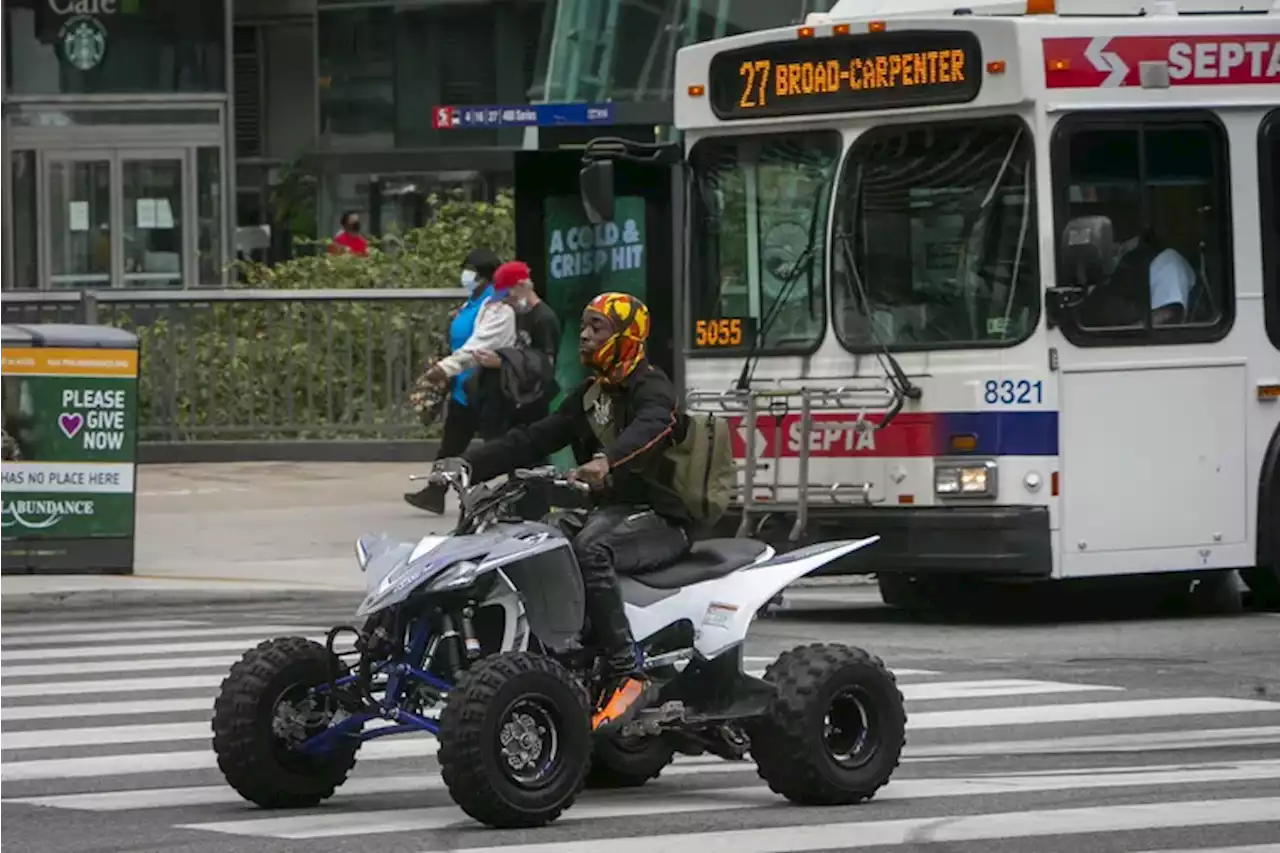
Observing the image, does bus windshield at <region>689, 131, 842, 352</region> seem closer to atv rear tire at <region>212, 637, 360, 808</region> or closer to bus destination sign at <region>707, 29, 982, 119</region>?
bus destination sign at <region>707, 29, 982, 119</region>

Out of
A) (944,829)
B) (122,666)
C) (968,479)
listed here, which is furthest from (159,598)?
(944,829)

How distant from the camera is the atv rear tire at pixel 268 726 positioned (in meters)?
8.89

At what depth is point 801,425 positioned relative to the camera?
14.9 m

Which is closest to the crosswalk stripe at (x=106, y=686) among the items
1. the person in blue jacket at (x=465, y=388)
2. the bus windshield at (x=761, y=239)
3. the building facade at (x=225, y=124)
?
the bus windshield at (x=761, y=239)

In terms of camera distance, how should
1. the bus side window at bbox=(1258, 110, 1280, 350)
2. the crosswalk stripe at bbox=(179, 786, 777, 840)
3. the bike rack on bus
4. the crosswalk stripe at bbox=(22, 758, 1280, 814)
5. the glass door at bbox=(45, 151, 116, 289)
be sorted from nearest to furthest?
the crosswalk stripe at bbox=(179, 786, 777, 840) < the crosswalk stripe at bbox=(22, 758, 1280, 814) < the bike rack on bus < the bus side window at bbox=(1258, 110, 1280, 350) < the glass door at bbox=(45, 151, 116, 289)

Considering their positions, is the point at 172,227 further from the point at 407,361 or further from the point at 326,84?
the point at 407,361

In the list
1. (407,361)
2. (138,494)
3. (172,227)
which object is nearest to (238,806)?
A: (138,494)

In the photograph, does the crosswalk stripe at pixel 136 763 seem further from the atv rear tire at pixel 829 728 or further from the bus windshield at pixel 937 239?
the bus windshield at pixel 937 239

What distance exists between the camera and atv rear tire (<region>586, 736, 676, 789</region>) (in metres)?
9.59

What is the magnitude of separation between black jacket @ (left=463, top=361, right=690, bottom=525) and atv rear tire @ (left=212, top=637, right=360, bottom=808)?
0.80 m

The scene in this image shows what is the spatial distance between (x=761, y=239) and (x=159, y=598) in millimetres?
4188

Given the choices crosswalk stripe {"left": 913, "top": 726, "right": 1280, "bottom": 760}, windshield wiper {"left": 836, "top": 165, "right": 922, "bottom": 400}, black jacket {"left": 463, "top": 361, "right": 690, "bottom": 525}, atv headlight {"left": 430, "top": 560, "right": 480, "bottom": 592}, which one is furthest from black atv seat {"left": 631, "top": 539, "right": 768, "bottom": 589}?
windshield wiper {"left": 836, "top": 165, "right": 922, "bottom": 400}

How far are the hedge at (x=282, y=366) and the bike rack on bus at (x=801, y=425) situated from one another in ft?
31.4

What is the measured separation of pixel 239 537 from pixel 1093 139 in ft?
24.7
